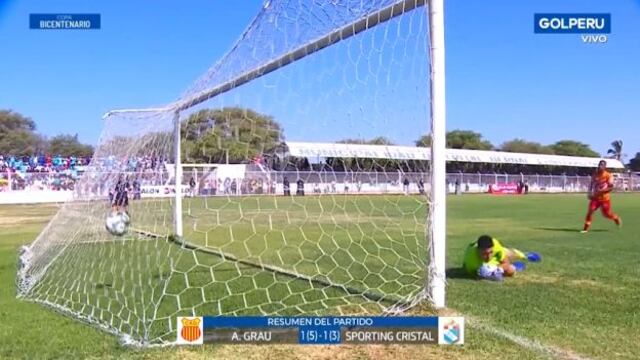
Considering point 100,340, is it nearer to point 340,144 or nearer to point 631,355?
point 340,144

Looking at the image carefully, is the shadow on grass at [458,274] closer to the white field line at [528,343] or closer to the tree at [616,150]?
the white field line at [528,343]

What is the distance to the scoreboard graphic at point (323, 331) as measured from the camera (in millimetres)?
4438

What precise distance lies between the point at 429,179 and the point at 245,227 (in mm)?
4174

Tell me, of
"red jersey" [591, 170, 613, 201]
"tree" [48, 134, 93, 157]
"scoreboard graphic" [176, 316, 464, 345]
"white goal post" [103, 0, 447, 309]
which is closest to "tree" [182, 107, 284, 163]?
"white goal post" [103, 0, 447, 309]

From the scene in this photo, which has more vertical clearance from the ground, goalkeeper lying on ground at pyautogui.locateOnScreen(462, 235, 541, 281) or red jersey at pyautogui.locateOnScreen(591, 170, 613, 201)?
red jersey at pyautogui.locateOnScreen(591, 170, 613, 201)

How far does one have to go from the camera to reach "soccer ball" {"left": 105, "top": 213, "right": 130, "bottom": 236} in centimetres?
915

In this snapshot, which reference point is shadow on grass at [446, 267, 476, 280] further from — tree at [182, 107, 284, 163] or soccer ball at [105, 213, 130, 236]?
soccer ball at [105, 213, 130, 236]

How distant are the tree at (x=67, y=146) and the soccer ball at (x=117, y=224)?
5758cm

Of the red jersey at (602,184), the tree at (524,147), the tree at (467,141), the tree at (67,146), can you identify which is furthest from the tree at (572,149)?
the red jersey at (602,184)

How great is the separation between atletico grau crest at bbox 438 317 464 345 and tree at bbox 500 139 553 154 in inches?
Answer: 3710

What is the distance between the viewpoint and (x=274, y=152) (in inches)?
262

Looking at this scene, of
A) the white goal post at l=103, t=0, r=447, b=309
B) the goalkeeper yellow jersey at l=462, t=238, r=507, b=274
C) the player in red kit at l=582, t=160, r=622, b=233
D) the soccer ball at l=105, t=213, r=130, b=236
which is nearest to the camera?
the white goal post at l=103, t=0, r=447, b=309

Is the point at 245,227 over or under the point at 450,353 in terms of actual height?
over

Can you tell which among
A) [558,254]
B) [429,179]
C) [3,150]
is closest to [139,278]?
[429,179]
